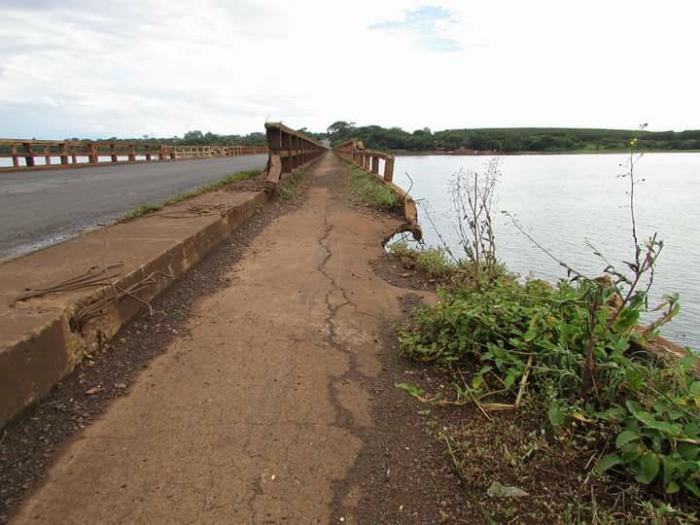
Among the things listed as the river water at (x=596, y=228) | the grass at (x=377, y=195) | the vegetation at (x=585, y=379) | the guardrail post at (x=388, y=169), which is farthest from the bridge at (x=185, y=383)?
the guardrail post at (x=388, y=169)

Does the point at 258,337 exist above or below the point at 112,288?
below

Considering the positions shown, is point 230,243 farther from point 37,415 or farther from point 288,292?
point 37,415

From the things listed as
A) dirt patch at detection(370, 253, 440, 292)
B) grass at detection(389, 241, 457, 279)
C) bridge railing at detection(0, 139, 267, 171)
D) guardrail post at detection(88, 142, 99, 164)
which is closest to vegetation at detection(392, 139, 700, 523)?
dirt patch at detection(370, 253, 440, 292)

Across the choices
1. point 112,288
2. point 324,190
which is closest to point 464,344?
point 112,288

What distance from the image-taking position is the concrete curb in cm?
196

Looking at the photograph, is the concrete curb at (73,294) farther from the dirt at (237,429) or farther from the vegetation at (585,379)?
the vegetation at (585,379)

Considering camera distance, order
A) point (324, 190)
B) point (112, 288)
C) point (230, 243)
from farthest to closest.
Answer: point (324, 190), point (230, 243), point (112, 288)

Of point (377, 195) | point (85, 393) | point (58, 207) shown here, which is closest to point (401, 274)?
point (85, 393)

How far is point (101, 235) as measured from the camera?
159 inches

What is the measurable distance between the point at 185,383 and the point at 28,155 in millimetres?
16205

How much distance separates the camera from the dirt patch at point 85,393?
5.72ft

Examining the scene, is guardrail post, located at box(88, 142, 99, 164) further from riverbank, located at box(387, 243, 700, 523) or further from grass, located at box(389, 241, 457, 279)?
riverbank, located at box(387, 243, 700, 523)

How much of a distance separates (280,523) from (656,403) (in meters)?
1.48

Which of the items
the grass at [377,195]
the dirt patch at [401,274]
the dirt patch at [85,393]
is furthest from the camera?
the grass at [377,195]
